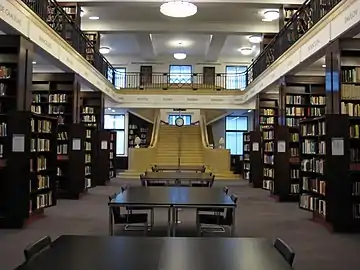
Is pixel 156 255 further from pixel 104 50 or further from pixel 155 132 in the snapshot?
pixel 104 50

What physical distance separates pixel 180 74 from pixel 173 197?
18.2 m

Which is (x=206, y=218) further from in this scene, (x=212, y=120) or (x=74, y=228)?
(x=212, y=120)

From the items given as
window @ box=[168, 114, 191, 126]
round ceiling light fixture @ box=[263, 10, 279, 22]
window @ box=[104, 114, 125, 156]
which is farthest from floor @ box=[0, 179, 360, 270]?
window @ box=[168, 114, 191, 126]

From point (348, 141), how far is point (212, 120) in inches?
609

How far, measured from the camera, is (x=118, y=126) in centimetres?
2347

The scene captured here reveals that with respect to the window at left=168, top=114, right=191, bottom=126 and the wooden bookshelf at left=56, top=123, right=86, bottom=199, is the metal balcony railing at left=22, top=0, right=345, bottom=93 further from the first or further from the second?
the window at left=168, top=114, right=191, bottom=126

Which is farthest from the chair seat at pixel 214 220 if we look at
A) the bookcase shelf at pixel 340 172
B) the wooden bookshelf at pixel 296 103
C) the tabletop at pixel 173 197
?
the wooden bookshelf at pixel 296 103

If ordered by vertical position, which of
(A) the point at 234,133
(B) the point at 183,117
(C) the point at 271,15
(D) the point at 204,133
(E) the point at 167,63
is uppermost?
(E) the point at 167,63

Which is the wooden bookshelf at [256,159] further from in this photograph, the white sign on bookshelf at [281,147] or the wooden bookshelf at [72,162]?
the wooden bookshelf at [72,162]

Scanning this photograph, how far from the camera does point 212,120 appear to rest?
22469 mm

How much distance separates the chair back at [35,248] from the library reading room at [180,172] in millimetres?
11

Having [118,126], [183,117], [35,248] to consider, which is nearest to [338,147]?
[35,248]

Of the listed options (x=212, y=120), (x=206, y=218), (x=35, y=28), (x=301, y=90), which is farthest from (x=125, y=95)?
(x=206, y=218)

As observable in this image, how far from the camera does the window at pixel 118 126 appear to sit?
23.3m
